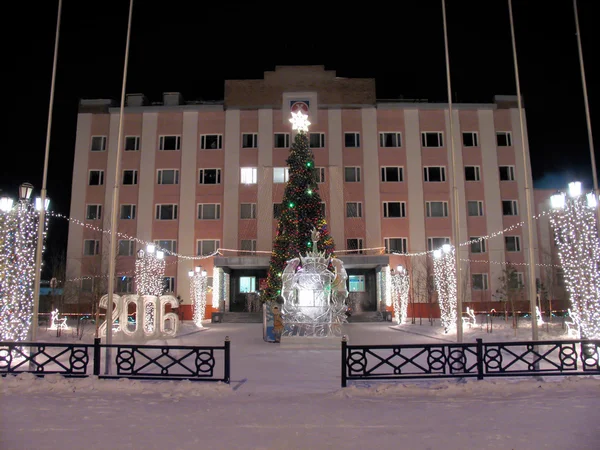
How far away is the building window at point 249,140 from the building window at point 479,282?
1992cm

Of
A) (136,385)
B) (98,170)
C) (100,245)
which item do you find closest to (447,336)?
(136,385)

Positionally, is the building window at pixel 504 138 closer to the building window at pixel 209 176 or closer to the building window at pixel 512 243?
the building window at pixel 512 243

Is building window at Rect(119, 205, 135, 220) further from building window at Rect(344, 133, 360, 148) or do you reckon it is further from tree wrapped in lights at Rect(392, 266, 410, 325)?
tree wrapped in lights at Rect(392, 266, 410, 325)

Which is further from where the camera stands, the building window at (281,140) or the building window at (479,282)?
the building window at (281,140)

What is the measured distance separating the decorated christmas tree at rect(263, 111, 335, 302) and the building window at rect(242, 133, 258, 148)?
506 inches

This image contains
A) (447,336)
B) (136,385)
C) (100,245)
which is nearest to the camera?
(136,385)

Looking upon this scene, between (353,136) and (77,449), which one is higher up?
(353,136)

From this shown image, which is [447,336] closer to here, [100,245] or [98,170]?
[100,245]

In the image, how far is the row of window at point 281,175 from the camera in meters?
38.2

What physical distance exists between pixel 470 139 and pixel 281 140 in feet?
50.5

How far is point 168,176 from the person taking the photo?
38.6m

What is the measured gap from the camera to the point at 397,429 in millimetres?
7070

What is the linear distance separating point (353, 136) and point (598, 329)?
1083 inches

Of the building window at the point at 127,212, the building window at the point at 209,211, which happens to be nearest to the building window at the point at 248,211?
the building window at the point at 209,211
